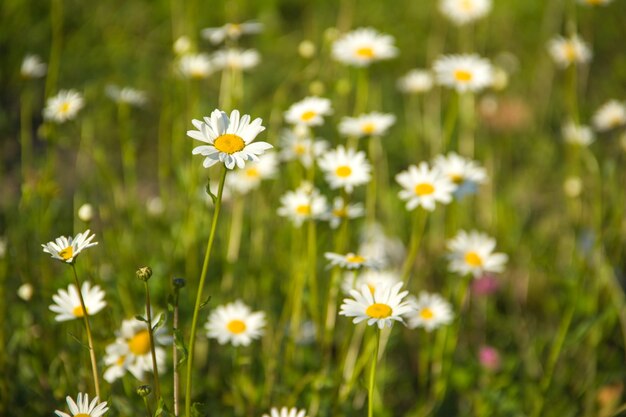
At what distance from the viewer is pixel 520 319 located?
2.31m

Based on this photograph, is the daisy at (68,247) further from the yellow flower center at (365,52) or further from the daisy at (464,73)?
the daisy at (464,73)

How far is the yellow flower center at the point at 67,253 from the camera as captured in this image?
1.17 m

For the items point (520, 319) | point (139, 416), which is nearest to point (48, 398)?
point (139, 416)

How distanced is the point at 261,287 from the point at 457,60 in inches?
38.9

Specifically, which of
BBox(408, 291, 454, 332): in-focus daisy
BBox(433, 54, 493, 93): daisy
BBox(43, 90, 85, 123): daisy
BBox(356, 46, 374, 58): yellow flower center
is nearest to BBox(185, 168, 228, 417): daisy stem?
BBox(408, 291, 454, 332): in-focus daisy

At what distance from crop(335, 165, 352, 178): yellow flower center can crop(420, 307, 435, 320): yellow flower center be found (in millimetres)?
409

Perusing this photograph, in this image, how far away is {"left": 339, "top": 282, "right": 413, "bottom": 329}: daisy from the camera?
46.8 inches

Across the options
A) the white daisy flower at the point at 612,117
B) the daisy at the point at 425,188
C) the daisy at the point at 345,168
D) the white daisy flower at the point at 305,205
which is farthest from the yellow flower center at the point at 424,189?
the white daisy flower at the point at 612,117

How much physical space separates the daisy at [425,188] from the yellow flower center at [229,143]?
0.54m

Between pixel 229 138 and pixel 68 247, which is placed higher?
pixel 229 138

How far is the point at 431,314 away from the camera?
1.74 m

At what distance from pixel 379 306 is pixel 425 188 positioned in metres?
0.50

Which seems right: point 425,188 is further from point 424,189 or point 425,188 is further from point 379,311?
point 379,311

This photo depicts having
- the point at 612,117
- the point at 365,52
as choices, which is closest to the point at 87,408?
the point at 365,52
